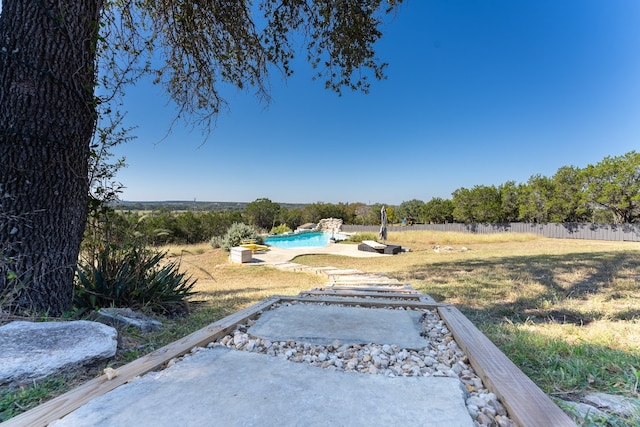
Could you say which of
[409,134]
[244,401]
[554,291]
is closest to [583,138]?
[409,134]

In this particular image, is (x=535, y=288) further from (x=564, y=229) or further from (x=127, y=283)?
(x=564, y=229)

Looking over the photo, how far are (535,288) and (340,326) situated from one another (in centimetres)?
436

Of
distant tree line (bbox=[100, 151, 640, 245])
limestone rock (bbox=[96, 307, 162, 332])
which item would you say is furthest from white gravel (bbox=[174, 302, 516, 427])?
distant tree line (bbox=[100, 151, 640, 245])

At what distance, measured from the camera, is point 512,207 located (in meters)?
23.8

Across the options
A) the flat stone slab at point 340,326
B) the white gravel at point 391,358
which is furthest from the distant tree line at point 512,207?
the white gravel at point 391,358

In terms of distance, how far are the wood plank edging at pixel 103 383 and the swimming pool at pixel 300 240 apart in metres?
12.6

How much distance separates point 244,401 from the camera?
1.10 m

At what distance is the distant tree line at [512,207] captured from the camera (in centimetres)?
1778

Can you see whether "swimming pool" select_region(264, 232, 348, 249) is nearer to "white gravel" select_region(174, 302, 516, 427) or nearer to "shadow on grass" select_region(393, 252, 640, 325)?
"shadow on grass" select_region(393, 252, 640, 325)

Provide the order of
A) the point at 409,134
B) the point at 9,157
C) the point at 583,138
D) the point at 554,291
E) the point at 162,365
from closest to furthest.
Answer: the point at 162,365, the point at 9,157, the point at 554,291, the point at 583,138, the point at 409,134

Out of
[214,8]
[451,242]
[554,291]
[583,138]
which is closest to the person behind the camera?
[214,8]

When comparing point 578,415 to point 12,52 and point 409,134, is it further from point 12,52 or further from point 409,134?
point 409,134

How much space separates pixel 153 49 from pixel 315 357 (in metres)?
4.49

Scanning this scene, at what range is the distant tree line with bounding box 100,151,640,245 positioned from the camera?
17.8m
